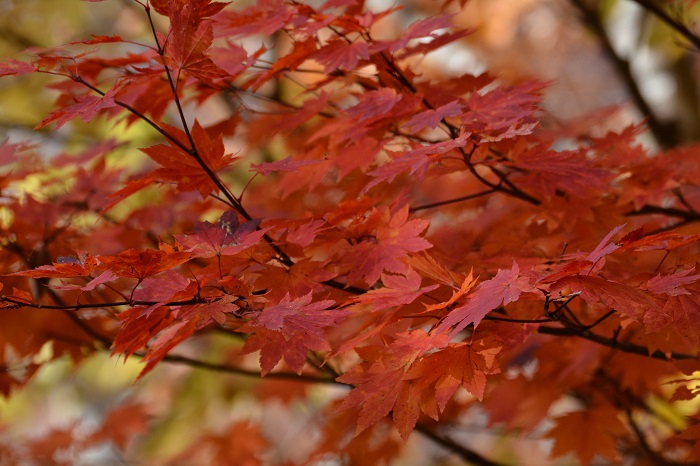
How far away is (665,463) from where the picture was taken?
1706 millimetres

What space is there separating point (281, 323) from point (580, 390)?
43.7 inches

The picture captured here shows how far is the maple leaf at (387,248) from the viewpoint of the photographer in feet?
3.34

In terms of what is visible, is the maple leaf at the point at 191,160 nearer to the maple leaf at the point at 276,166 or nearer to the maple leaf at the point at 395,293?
the maple leaf at the point at 276,166

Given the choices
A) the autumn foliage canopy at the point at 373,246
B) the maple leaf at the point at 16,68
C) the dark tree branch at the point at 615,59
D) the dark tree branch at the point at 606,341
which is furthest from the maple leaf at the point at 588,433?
the dark tree branch at the point at 615,59

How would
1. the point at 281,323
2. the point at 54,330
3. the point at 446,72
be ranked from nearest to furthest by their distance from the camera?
the point at 281,323, the point at 54,330, the point at 446,72

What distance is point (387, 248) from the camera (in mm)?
1043

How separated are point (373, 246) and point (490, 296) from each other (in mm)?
242

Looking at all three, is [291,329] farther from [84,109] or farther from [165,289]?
[84,109]

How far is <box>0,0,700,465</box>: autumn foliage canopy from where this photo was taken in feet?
3.05

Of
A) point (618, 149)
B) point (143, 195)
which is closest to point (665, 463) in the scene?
point (618, 149)

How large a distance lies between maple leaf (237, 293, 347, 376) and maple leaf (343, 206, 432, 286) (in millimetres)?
119

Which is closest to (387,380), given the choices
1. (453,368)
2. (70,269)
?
(453,368)

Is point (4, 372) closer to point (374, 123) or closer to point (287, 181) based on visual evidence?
point (287, 181)

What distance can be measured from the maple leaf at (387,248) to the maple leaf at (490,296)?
14 cm
